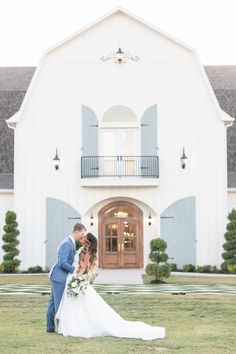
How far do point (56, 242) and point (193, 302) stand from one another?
1126 cm

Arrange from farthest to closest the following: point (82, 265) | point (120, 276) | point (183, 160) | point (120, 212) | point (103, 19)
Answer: point (120, 212)
point (103, 19)
point (183, 160)
point (120, 276)
point (82, 265)

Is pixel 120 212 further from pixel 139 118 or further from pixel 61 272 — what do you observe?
pixel 61 272

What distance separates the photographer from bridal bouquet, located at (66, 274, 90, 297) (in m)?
9.98

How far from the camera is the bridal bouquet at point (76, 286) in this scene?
9.98 meters

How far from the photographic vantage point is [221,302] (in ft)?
46.6

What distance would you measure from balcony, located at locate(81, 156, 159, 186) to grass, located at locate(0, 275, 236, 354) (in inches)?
373

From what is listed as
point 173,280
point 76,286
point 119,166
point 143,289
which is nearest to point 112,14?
point 119,166

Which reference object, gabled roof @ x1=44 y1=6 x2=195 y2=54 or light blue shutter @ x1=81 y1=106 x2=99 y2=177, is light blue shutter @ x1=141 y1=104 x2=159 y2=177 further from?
gabled roof @ x1=44 y1=6 x2=195 y2=54

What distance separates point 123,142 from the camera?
81.7 feet

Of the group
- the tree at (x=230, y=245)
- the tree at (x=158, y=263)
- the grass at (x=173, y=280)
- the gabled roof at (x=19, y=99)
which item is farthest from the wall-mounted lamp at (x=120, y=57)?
the grass at (x=173, y=280)

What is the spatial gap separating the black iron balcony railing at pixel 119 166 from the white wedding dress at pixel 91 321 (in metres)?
14.6

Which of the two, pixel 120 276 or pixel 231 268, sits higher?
pixel 231 268

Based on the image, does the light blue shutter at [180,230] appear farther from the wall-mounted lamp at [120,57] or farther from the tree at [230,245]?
the wall-mounted lamp at [120,57]

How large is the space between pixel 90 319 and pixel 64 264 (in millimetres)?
927
